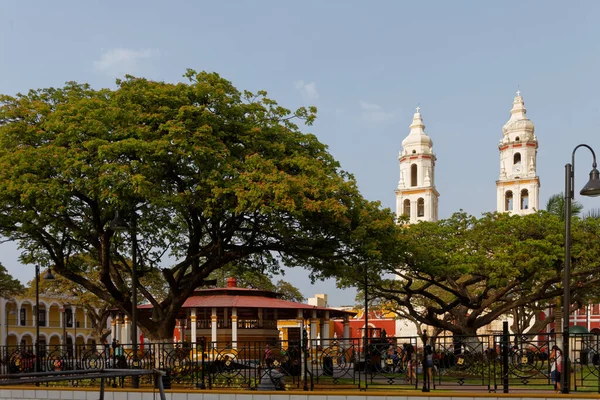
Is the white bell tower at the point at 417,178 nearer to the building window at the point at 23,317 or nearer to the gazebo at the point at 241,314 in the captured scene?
the gazebo at the point at 241,314

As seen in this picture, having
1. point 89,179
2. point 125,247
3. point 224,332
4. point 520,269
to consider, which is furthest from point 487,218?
point 89,179

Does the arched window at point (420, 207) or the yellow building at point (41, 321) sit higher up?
the arched window at point (420, 207)

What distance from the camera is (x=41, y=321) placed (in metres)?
65.1

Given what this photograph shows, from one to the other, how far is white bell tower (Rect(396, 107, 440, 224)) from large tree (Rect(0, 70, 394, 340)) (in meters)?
49.7

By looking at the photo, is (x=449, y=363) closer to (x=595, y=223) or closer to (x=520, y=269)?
(x=520, y=269)

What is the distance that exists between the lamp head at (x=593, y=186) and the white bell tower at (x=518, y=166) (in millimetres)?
57220

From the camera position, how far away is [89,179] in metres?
19.3

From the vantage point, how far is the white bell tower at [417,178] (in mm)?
72062

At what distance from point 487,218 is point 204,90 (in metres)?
15.2

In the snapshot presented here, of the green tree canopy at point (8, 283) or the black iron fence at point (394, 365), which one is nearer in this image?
the black iron fence at point (394, 365)

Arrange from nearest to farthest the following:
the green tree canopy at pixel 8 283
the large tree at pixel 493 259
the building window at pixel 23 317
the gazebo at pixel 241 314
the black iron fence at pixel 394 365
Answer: the black iron fence at pixel 394 365, the large tree at pixel 493 259, the gazebo at pixel 241 314, the green tree canopy at pixel 8 283, the building window at pixel 23 317

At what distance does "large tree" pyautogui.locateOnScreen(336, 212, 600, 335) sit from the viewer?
26.4 metres

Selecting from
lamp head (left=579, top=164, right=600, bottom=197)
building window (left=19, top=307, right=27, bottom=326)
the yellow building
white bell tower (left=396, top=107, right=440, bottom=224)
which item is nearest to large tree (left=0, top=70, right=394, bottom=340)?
lamp head (left=579, top=164, right=600, bottom=197)

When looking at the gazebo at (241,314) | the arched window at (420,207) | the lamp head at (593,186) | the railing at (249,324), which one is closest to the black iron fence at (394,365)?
the lamp head at (593,186)
